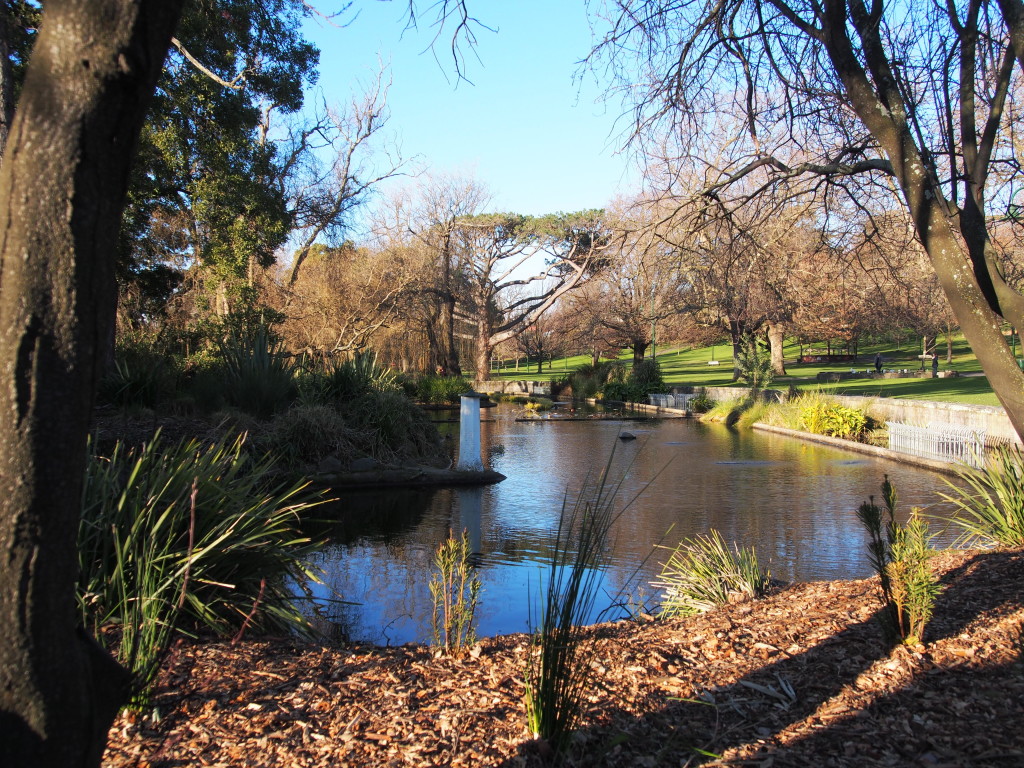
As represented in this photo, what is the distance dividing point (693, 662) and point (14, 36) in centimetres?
1483

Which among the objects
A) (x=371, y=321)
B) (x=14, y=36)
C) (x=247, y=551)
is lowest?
(x=247, y=551)

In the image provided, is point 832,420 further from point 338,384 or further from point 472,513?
point 472,513

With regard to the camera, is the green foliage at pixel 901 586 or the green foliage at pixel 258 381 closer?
the green foliage at pixel 901 586

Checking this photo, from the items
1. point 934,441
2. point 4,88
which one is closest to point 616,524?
point 4,88

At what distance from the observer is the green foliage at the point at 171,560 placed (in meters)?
3.66

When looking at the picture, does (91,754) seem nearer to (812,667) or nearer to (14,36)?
(812,667)

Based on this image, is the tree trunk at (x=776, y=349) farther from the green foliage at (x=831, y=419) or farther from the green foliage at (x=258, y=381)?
the green foliage at (x=258, y=381)

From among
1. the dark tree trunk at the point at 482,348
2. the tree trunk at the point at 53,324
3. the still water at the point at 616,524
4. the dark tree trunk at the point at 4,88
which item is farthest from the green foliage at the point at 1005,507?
the dark tree trunk at the point at 482,348

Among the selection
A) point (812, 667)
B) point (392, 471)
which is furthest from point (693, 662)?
point (392, 471)

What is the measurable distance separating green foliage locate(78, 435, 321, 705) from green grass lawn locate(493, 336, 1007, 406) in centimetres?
2116

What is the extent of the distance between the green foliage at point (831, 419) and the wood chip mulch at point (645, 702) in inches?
603

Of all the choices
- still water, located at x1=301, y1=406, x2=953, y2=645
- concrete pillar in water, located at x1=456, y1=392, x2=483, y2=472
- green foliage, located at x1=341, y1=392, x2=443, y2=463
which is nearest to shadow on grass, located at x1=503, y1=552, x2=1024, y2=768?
still water, located at x1=301, y1=406, x2=953, y2=645

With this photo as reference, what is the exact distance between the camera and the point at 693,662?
370 cm

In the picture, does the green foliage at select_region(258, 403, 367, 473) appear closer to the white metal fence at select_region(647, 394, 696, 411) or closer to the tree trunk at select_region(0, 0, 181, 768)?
the tree trunk at select_region(0, 0, 181, 768)
